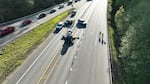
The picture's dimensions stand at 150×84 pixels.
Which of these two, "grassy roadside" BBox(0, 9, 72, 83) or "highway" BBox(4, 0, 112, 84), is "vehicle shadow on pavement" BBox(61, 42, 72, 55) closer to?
"highway" BBox(4, 0, 112, 84)

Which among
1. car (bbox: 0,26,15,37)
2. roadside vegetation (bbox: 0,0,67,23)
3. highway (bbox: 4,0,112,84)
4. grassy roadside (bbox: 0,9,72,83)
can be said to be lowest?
highway (bbox: 4,0,112,84)

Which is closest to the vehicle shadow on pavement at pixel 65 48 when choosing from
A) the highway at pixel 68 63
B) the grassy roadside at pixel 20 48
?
the highway at pixel 68 63

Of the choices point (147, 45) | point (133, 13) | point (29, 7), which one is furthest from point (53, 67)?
point (29, 7)

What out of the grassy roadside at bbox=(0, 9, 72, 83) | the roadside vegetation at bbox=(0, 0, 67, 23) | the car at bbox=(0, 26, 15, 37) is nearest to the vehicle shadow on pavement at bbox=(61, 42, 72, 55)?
the grassy roadside at bbox=(0, 9, 72, 83)

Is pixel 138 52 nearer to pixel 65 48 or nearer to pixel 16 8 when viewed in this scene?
pixel 65 48

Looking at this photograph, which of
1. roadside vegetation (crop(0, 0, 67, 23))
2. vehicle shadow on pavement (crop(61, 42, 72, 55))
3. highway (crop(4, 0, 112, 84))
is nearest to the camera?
highway (crop(4, 0, 112, 84))

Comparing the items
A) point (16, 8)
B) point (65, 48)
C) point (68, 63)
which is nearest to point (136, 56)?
point (68, 63)

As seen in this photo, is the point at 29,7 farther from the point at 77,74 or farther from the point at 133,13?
the point at 77,74
